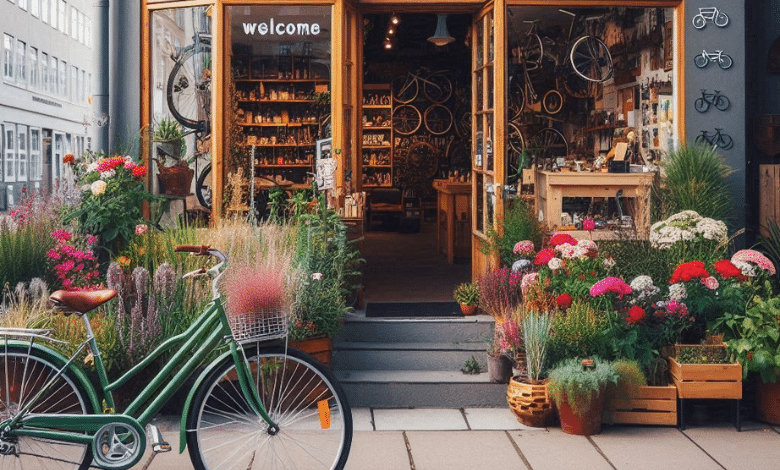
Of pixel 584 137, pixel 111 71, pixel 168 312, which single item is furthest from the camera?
pixel 584 137

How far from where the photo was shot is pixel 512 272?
7.70 m

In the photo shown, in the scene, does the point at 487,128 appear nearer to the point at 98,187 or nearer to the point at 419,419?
the point at 419,419

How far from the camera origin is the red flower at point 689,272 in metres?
6.59

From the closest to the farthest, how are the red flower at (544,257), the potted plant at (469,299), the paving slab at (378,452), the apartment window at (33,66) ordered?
the paving slab at (378,452), the red flower at (544,257), the potted plant at (469,299), the apartment window at (33,66)

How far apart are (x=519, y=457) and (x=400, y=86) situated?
14705mm

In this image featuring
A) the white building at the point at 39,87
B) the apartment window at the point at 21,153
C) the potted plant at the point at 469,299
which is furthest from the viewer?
the apartment window at the point at 21,153

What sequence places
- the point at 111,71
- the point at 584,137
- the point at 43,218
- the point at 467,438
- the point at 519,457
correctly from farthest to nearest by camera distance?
the point at 584,137
the point at 111,71
the point at 43,218
the point at 467,438
the point at 519,457

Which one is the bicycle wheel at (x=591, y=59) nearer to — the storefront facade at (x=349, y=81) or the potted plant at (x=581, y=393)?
the storefront facade at (x=349, y=81)

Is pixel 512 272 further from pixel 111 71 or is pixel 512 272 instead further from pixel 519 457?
pixel 111 71

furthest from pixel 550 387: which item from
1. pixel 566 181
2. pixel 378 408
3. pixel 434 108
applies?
pixel 434 108

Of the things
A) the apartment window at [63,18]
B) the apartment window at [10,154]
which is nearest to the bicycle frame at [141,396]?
the apartment window at [10,154]

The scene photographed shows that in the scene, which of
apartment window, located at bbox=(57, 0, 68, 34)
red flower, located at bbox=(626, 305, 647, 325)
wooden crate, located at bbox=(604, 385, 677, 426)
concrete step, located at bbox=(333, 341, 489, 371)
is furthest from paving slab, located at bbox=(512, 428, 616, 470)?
apartment window, located at bbox=(57, 0, 68, 34)

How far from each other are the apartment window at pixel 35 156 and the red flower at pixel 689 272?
3376 centimetres

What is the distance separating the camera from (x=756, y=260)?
682 cm
